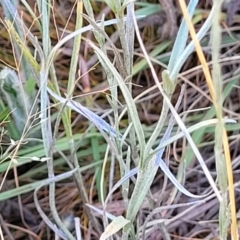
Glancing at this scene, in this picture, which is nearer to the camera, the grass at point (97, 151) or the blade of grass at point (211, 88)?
the blade of grass at point (211, 88)

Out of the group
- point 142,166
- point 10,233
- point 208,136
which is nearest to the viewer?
point 142,166

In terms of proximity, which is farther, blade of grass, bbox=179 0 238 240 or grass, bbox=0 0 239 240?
grass, bbox=0 0 239 240

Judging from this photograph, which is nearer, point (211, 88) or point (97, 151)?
point (211, 88)

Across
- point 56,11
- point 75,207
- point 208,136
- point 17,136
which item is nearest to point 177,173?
point 208,136

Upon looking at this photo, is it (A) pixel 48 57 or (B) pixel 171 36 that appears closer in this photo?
(A) pixel 48 57

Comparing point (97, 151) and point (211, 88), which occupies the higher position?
point (211, 88)

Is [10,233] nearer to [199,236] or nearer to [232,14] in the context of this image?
[199,236]

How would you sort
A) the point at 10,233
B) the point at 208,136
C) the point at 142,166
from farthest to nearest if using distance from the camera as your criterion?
the point at 208,136 → the point at 10,233 → the point at 142,166

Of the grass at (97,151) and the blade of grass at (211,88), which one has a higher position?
the blade of grass at (211,88)

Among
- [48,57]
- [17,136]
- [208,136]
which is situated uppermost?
[48,57]

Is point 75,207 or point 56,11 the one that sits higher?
point 56,11

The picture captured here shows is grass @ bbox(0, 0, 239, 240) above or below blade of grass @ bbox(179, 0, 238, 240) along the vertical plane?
below
